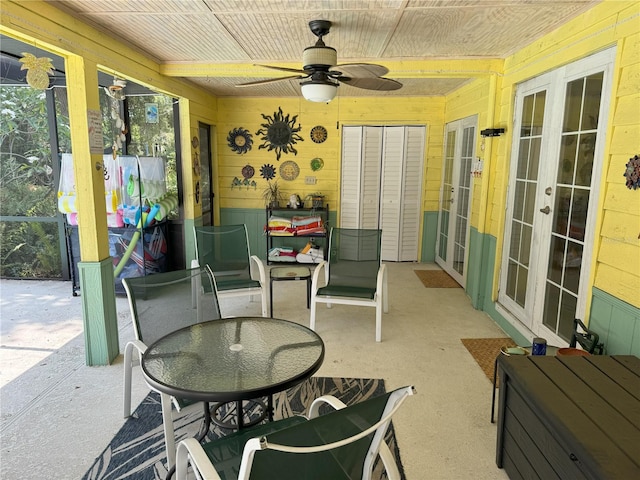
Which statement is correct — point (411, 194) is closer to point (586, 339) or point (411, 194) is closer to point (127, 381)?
point (586, 339)

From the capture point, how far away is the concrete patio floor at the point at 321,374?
6.65 ft

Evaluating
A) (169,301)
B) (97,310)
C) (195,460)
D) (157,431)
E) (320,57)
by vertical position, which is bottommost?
(157,431)

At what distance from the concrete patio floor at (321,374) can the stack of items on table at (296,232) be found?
1.06 meters

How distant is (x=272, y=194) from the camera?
583 centimetres

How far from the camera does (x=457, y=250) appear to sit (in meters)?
5.02

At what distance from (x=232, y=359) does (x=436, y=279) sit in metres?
3.81

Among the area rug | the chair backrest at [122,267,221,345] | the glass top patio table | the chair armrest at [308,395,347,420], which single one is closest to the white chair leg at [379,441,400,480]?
the chair armrest at [308,395,347,420]

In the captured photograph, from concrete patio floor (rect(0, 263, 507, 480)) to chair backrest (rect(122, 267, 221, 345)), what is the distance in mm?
569

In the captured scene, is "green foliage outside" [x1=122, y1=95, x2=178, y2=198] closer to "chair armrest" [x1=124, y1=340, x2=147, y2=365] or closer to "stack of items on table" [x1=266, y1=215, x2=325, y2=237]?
"stack of items on table" [x1=266, y1=215, x2=325, y2=237]

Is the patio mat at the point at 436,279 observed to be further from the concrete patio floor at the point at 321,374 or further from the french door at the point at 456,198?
the concrete patio floor at the point at 321,374

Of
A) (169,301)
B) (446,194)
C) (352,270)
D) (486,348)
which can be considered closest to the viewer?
(169,301)

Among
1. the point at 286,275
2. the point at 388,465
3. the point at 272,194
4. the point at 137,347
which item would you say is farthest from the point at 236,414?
the point at 272,194

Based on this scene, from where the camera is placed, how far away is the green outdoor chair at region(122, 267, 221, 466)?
220 centimetres

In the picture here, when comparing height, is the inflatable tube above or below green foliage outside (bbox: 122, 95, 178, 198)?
below
